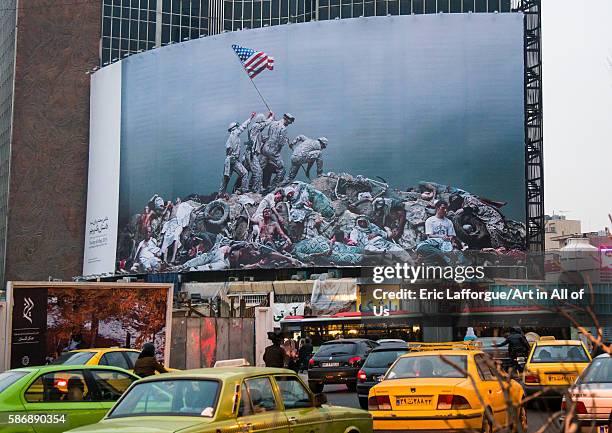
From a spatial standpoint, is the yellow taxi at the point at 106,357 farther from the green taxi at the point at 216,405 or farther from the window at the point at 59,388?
the green taxi at the point at 216,405

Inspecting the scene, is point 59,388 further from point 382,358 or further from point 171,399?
point 382,358

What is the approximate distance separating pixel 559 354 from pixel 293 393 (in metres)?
10.5

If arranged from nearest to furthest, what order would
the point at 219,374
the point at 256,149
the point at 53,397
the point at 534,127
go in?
the point at 219,374, the point at 53,397, the point at 534,127, the point at 256,149

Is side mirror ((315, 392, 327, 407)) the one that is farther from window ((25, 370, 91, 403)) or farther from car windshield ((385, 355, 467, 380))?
window ((25, 370, 91, 403))

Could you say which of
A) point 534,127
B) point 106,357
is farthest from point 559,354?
point 534,127

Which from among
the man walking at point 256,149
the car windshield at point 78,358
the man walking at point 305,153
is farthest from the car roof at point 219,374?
the man walking at point 256,149

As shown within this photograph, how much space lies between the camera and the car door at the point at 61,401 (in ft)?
36.5

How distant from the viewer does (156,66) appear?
3103 inches

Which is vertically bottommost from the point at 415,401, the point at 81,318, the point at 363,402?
the point at 363,402

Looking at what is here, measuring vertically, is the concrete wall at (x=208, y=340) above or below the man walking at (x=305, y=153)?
below

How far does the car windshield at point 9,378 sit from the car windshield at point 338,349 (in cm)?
1516

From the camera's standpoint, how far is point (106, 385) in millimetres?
12203

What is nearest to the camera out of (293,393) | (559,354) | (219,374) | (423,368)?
(219,374)

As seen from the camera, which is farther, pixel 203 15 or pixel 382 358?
pixel 203 15
